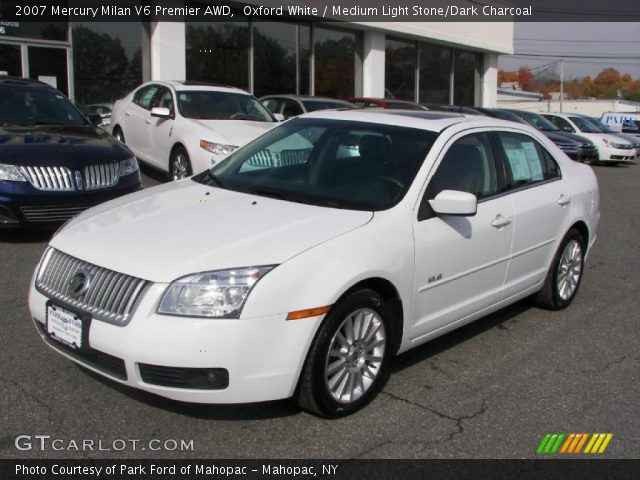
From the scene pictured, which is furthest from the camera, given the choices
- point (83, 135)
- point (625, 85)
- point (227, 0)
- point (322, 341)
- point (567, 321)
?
point (625, 85)

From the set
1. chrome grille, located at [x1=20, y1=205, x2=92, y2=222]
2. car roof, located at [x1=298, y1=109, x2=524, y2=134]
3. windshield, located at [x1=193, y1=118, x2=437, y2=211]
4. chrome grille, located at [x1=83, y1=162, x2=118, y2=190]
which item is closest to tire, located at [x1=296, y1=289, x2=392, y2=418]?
windshield, located at [x1=193, y1=118, x2=437, y2=211]

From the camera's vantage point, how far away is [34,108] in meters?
8.23

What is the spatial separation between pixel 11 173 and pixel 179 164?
3365 millimetres

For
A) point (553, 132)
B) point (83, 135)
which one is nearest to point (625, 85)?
point (553, 132)

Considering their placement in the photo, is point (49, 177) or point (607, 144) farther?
point (607, 144)

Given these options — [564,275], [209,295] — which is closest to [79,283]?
[209,295]

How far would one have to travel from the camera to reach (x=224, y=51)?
1853cm

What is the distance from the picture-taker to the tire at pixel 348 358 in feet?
11.3

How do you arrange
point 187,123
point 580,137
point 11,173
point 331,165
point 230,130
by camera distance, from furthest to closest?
point 580,137 < point 187,123 < point 230,130 < point 11,173 < point 331,165

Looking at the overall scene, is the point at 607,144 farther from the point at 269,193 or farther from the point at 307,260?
the point at 307,260
